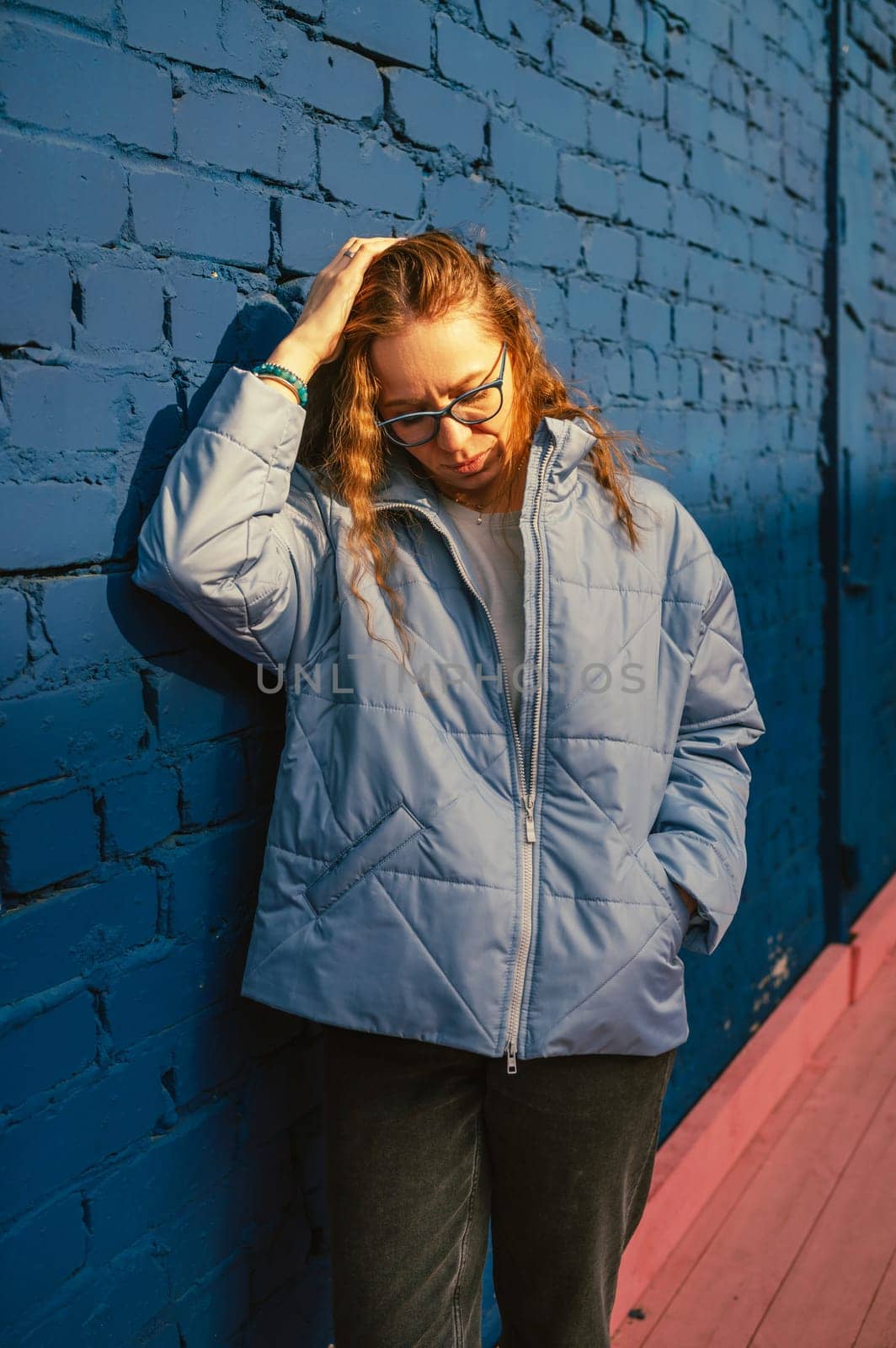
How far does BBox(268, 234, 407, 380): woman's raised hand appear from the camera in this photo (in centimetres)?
164

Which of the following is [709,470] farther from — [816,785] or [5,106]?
[5,106]

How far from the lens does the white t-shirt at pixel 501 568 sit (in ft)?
5.64

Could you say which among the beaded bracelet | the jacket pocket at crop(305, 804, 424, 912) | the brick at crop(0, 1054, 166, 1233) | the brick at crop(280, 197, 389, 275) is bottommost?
the brick at crop(0, 1054, 166, 1233)

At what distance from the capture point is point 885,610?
4.89 meters

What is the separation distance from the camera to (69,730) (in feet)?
5.08

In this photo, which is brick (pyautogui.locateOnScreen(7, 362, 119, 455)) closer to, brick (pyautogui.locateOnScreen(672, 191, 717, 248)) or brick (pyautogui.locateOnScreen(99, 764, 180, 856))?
brick (pyautogui.locateOnScreen(99, 764, 180, 856))

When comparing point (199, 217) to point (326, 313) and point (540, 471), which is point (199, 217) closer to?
point (326, 313)

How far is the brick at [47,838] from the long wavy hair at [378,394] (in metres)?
0.46

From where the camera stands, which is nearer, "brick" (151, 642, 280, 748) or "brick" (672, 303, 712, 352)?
"brick" (151, 642, 280, 748)

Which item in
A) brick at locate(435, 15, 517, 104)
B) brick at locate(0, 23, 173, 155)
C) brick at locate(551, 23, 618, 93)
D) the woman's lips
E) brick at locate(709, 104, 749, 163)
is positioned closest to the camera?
brick at locate(0, 23, 173, 155)

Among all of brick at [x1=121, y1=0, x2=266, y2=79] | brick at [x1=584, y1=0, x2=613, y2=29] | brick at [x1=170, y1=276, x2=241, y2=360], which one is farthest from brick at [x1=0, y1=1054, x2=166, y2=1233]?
brick at [x1=584, y1=0, x2=613, y2=29]

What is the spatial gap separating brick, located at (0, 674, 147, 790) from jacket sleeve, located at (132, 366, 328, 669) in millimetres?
154

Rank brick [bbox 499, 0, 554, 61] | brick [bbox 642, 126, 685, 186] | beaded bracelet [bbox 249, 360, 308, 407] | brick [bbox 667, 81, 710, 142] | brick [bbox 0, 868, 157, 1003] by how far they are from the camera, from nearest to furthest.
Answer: brick [bbox 0, 868, 157, 1003] → beaded bracelet [bbox 249, 360, 308, 407] → brick [bbox 499, 0, 554, 61] → brick [bbox 642, 126, 685, 186] → brick [bbox 667, 81, 710, 142]

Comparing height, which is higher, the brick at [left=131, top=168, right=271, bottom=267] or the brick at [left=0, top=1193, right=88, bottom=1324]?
the brick at [left=131, top=168, right=271, bottom=267]
